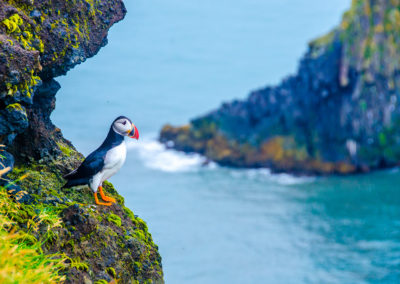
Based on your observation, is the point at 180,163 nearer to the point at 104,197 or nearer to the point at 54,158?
the point at 54,158

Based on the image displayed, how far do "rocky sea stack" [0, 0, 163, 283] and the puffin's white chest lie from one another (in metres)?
0.71

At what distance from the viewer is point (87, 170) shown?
10.4 metres

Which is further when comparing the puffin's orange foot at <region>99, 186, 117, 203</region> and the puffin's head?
the puffin's orange foot at <region>99, 186, 117, 203</region>

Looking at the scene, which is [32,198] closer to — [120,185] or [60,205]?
[60,205]

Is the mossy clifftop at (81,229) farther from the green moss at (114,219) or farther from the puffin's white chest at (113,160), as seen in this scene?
the puffin's white chest at (113,160)

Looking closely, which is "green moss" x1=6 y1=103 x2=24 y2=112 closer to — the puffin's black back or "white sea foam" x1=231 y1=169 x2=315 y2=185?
the puffin's black back

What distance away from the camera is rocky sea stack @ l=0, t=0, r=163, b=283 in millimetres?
9148

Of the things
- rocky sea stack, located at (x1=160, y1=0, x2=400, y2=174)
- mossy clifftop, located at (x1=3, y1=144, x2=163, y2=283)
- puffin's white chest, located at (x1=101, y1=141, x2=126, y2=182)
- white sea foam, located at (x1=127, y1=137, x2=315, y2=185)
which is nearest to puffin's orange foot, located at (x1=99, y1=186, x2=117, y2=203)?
mossy clifftop, located at (x1=3, y1=144, x2=163, y2=283)

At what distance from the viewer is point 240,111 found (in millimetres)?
107500

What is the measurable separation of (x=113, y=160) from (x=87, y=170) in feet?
1.77

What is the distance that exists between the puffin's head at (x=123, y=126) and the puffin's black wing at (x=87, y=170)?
2.04 ft

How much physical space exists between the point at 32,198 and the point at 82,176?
1052mm

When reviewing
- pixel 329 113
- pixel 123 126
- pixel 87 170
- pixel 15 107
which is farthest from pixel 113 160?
pixel 329 113

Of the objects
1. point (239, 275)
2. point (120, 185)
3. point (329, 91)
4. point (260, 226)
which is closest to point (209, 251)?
point (239, 275)
